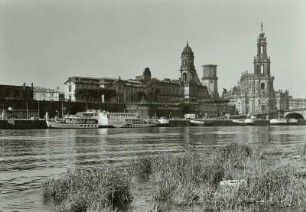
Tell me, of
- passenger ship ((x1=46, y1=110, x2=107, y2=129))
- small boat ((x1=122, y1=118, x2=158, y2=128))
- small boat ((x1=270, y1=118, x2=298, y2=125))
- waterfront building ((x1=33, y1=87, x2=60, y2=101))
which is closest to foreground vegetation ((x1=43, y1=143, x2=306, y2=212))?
passenger ship ((x1=46, y1=110, x2=107, y2=129))

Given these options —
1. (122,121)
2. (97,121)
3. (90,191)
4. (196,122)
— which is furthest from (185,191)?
(196,122)

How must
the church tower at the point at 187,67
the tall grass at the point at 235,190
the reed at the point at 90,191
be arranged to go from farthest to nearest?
the church tower at the point at 187,67 → the tall grass at the point at 235,190 → the reed at the point at 90,191

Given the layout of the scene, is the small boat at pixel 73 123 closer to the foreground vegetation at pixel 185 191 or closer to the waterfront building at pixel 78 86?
the waterfront building at pixel 78 86

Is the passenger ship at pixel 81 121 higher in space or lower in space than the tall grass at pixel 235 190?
higher

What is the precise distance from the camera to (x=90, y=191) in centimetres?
1695

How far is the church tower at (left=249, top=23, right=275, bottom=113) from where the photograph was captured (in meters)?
186

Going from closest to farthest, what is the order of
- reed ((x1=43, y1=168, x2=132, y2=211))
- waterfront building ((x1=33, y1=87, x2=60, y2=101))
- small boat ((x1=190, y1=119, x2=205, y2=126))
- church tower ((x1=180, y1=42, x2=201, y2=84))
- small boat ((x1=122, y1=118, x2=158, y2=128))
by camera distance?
1. reed ((x1=43, y1=168, x2=132, y2=211))
2. small boat ((x1=122, y1=118, x2=158, y2=128))
3. small boat ((x1=190, y1=119, x2=205, y2=126))
4. waterfront building ((x1=33, y1=87, x2=60, y2=101))
5. church tower ((x1=180, y1=42, x2=201, y2=84))

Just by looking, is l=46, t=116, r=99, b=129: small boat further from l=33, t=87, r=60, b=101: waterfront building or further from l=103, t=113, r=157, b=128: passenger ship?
l=33, t=87, r=60, b=101: waterfront building

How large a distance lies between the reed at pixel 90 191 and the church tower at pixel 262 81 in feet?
561

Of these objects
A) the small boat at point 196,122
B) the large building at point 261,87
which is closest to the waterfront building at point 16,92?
the small boat at point 196,122

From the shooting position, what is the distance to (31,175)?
26.0 meters

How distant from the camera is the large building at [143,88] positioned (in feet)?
483

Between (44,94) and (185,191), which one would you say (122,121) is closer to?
(44,94)

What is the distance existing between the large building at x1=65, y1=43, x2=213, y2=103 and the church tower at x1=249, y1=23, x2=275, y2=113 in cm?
2051
